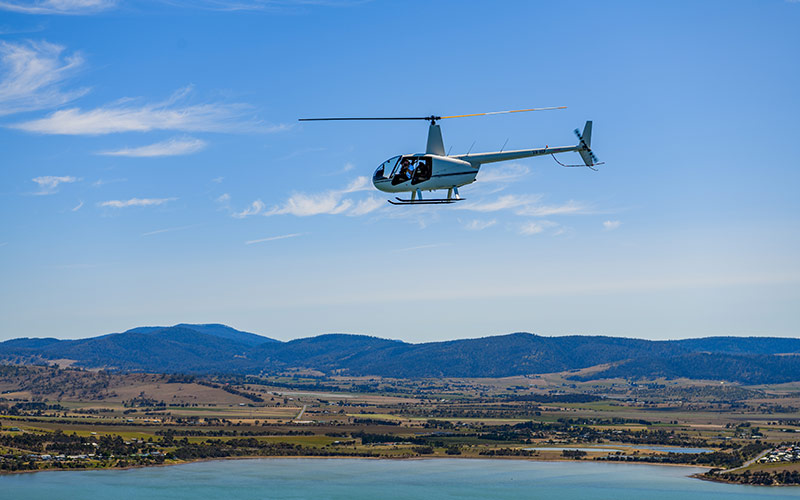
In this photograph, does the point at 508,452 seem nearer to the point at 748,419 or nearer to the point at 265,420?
the point at 265,420

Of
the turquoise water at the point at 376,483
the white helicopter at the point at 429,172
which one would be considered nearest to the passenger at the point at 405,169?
the white helicopter at the point at 429,172

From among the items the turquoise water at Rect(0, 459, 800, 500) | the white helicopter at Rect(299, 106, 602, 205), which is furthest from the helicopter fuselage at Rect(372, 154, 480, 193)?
the turquoise water at Rect(0, 459, 800, 500)

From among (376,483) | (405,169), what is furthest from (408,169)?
(376,483)

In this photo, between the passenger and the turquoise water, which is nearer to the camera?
the passenger

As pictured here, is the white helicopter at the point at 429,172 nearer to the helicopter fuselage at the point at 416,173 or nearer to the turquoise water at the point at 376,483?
the helicopter fuselage at the point at 416,173

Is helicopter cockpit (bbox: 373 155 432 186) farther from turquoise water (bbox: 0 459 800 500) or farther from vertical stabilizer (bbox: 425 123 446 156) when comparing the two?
turquoise water (bbox: 0 459 800 500)

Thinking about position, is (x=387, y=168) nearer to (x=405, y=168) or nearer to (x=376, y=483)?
(x=405, y=168)

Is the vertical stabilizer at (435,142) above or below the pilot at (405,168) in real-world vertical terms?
above
